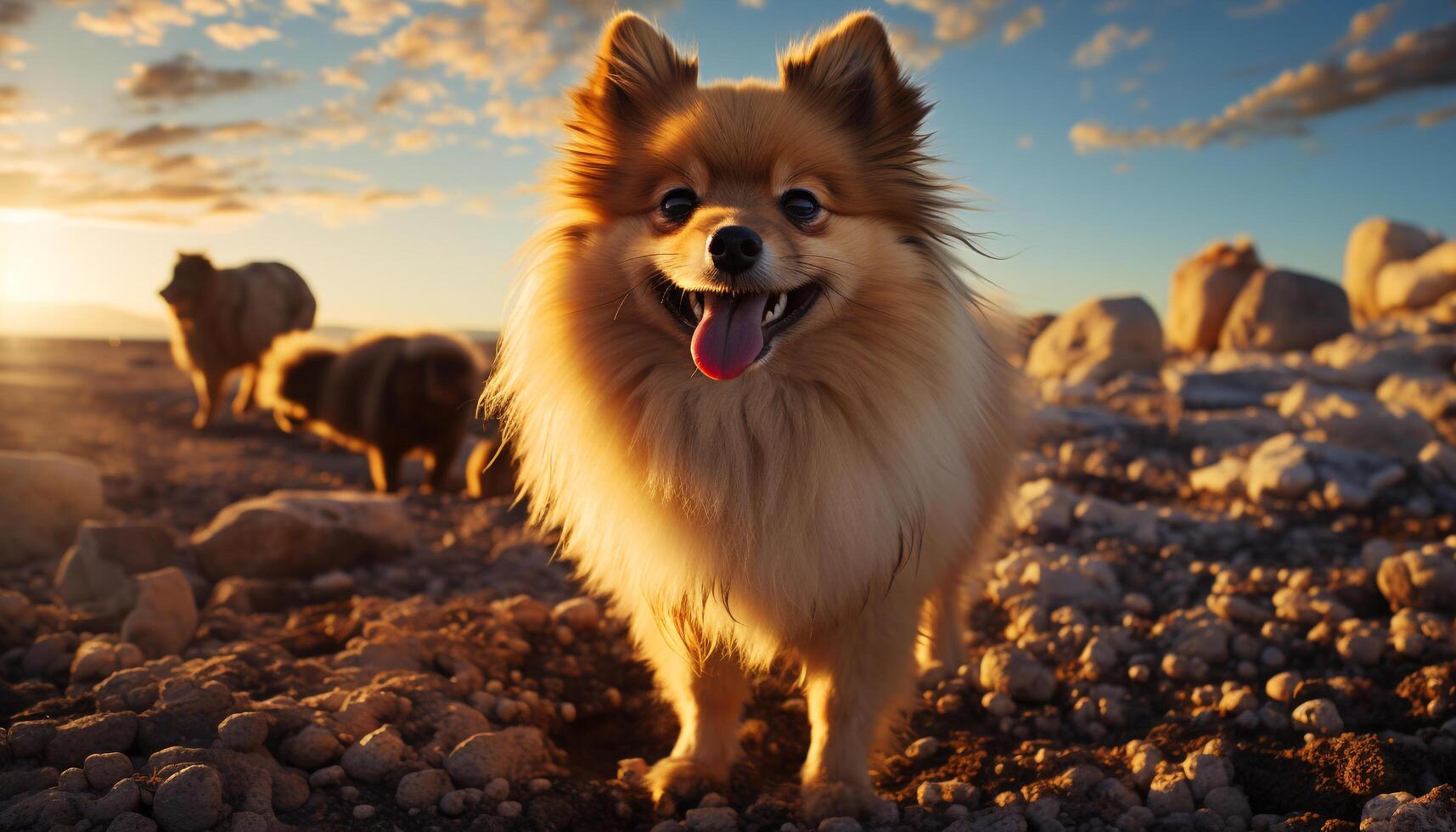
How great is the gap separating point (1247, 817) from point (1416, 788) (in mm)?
470

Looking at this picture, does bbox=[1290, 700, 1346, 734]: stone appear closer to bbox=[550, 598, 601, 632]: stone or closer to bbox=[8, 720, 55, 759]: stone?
bbox=[550, 598, 601, 632]: stone

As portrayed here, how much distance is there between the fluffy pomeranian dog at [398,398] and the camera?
7.42m

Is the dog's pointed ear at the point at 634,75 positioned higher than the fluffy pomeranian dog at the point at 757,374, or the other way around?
the dog's pointed ear at the point at 634,75

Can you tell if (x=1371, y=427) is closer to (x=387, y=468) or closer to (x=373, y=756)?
(x=373, y=756)

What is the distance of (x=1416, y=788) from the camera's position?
2.48 m

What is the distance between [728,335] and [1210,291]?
19.8 m

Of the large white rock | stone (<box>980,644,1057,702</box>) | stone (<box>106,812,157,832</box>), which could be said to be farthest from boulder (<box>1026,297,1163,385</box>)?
stone (<box>106,812,157,832</box>)

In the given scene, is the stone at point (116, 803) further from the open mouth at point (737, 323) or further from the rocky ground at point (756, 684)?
the open mouth at point (737, 323)

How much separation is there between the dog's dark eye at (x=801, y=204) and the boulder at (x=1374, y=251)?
80.5 ft

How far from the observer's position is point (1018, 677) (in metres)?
3.40

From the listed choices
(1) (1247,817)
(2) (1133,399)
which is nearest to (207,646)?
(1) (1247,817)

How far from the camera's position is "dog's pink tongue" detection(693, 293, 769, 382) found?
239cm

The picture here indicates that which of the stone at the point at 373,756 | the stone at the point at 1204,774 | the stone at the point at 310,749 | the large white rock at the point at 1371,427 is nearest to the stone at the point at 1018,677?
the stone at the point at 1204,774

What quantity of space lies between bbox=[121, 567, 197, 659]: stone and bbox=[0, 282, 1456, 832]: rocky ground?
0.04 ft
